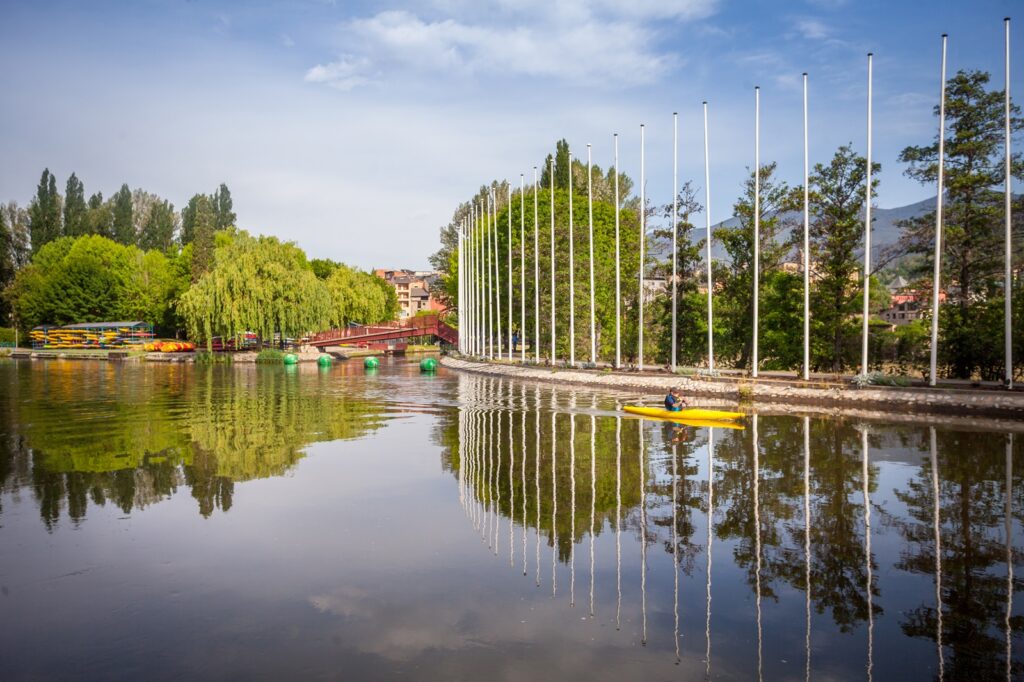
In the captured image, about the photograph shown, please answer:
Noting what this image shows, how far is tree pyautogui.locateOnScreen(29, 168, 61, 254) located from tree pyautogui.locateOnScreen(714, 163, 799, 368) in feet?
373

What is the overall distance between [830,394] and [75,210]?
127950 mm

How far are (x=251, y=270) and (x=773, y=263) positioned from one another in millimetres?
52323

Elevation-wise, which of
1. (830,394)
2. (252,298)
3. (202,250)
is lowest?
(830,394)

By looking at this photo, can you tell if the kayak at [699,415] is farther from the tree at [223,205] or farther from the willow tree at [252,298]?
the tree at [223,205]

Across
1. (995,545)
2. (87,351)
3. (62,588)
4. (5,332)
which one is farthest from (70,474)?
(5,332)

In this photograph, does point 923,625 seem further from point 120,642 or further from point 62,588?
point 62,588

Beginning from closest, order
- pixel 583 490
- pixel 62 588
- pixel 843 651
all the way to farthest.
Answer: pixel 843 651 < pixel 62 588 < pixel 583 490

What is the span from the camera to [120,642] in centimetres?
805

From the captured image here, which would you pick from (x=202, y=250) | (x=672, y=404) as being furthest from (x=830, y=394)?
(x=202, y=250)

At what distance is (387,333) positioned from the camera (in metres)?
99.6

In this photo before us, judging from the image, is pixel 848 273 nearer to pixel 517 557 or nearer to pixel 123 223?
pixel 517 557

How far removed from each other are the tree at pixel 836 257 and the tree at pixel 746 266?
8.30 ft

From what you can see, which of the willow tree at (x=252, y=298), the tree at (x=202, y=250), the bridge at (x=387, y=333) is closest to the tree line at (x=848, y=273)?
the willow tree at (x=252, y=298)

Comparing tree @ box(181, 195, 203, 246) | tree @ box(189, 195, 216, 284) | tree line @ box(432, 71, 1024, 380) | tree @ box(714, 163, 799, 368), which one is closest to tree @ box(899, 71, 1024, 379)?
tree line @ box(432, 71, 1024, 380)
